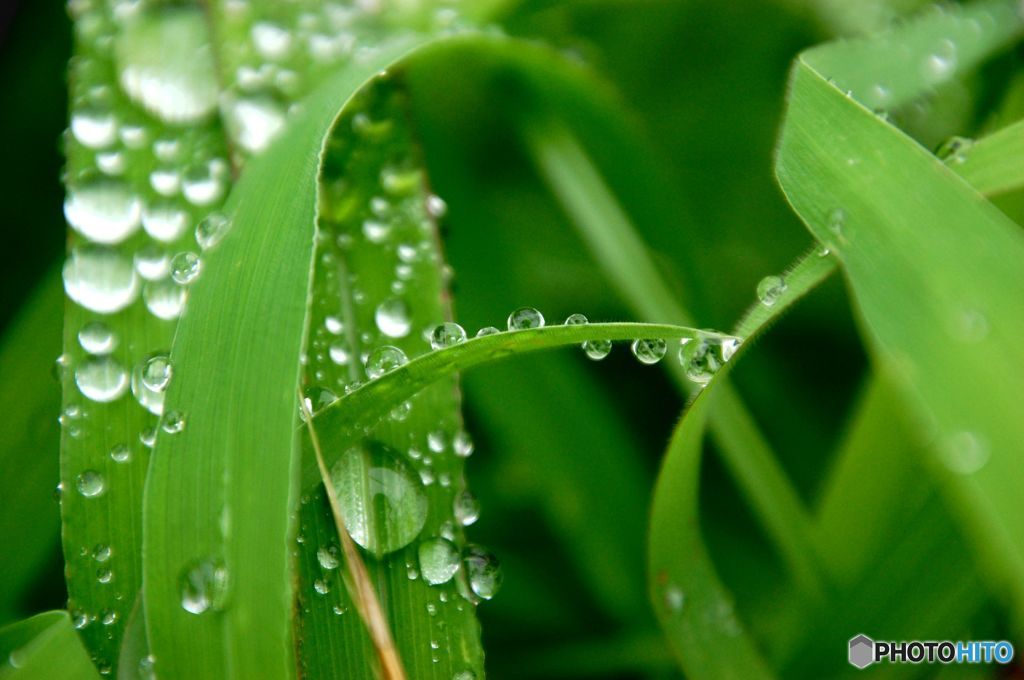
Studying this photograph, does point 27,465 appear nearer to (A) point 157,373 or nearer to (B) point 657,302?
(A) point 157,373

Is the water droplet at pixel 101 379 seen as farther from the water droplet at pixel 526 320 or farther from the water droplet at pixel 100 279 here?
the water droplet at pixel 526 320

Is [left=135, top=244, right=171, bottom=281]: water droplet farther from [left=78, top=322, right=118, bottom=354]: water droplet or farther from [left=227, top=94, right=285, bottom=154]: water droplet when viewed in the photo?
[left=227, top=94, right=285, bottom=154]: water droplet

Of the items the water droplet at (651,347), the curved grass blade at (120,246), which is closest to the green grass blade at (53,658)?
the curved grass blade at (120,246)

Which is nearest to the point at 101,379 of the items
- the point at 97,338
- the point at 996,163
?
the point at 97,338

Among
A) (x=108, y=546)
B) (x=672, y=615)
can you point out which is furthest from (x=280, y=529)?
(x=672, y=615)

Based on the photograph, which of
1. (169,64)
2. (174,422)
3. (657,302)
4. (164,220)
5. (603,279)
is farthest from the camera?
(603,279)

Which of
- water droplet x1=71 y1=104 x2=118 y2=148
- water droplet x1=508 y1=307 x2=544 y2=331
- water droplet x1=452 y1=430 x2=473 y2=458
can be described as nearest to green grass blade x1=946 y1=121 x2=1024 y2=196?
water droplet x1=508 y1=307 x2=544 y2=331
